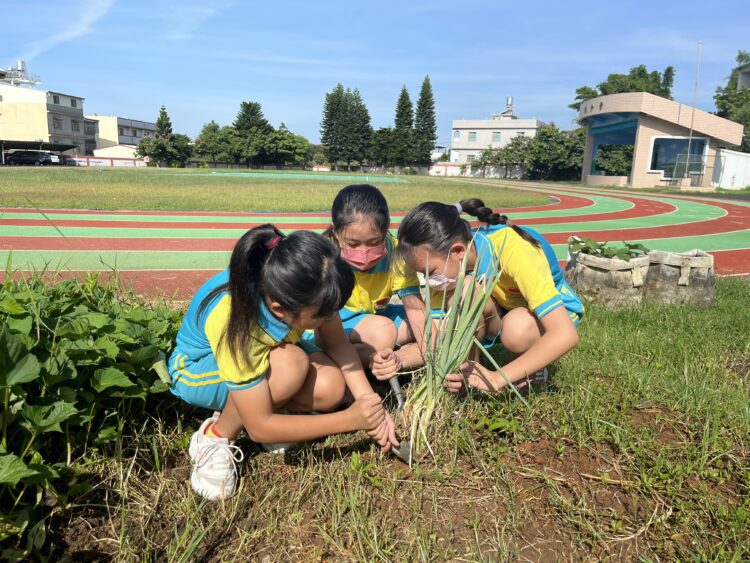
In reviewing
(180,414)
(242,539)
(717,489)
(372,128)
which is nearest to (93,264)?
(180,414)

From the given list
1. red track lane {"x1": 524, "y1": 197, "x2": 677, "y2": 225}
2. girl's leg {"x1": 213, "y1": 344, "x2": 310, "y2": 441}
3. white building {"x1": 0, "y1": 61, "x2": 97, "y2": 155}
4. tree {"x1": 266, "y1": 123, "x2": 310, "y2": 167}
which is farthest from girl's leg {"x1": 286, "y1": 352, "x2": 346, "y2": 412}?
white building {"x1": 0, "y1": 61, "x2": 97, "y2": 155}

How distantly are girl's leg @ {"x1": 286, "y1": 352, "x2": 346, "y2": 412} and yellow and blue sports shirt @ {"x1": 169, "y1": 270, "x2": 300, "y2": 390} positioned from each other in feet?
0.56

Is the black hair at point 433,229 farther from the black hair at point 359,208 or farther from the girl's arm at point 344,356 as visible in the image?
the girl's arm at point 344,356

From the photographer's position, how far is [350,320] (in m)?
2.90

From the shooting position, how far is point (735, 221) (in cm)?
1288

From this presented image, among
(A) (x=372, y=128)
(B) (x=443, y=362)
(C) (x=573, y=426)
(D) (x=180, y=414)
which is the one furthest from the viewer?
(A) (x=372, y=128)

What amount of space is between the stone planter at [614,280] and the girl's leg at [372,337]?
242 cm

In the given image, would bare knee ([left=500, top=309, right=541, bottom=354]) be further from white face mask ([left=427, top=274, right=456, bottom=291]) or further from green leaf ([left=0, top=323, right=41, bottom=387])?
green leaf ([left=0, top=323, right=41, bottom=387])

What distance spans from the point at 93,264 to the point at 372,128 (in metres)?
69.8

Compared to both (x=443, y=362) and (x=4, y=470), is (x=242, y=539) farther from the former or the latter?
(x=443, y=362)

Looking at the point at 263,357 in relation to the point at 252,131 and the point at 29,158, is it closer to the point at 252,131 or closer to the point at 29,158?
the point at 29,158

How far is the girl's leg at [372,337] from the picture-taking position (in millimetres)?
Answer: 2740

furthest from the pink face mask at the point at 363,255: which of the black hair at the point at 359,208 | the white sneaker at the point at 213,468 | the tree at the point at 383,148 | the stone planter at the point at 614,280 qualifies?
the tree at the point at 383,148

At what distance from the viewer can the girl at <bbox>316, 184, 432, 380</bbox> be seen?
→ 8.32 ft
